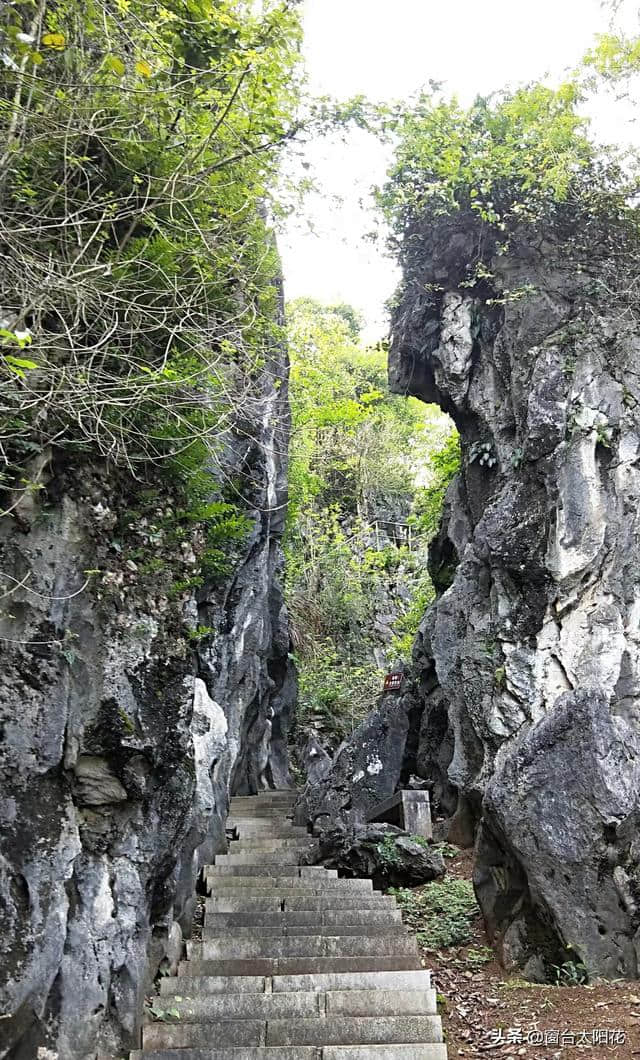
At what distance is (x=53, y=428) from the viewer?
5.07 m

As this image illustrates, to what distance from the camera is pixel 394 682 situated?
41.4 feet

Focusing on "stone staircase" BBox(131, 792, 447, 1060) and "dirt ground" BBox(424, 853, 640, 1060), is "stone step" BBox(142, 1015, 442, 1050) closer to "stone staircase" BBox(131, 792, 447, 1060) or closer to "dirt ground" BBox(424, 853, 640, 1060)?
"stone staircase" BBox(131, 792, 447, 1060)

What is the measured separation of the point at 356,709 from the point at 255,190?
1202cm

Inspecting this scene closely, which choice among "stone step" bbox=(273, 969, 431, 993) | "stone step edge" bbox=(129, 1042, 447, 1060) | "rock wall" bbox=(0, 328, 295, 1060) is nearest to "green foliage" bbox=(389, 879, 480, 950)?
"stone step" bbox=(273, 969, 431, 993)

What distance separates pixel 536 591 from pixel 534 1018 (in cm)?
496

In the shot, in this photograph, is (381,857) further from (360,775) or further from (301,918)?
(360,775)

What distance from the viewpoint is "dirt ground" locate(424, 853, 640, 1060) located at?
16.8 feet

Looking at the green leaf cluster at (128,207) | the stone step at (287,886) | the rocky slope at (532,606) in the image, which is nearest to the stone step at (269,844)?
the rocky slope at (532,606)

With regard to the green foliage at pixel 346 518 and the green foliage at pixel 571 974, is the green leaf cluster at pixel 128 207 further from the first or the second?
the green foliage at pixel 346 518

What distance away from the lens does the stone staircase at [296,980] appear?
16.4ft

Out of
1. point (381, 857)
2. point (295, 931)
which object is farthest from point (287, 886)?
point (381, 857)

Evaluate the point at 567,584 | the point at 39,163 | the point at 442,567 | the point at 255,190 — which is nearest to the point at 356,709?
the point at 442,567

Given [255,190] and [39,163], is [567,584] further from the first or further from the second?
A: [39,163]

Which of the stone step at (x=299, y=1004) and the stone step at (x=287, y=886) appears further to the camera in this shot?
the stone step at (x=287, y=886)
